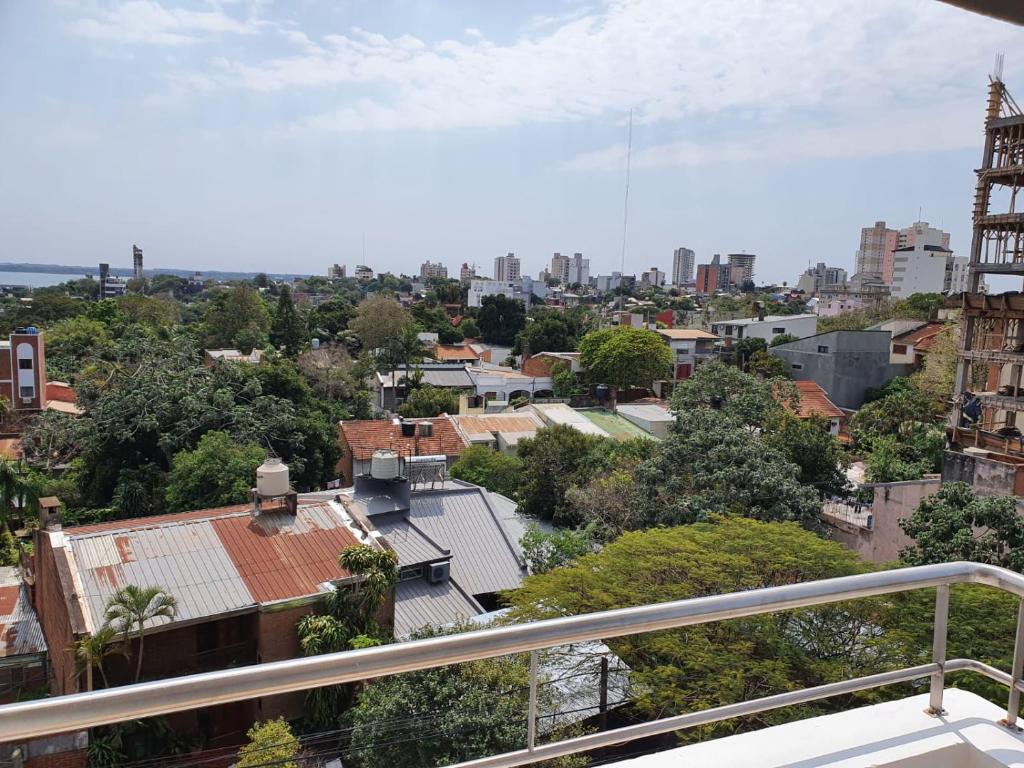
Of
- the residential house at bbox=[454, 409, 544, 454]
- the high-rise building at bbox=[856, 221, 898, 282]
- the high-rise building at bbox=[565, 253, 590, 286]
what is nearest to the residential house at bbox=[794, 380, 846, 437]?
the residential house at bbox=[454, 409, 544, 454]

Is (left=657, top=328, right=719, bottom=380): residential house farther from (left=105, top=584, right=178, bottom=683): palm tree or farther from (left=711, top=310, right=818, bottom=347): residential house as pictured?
(left=105, top=584, right=178, bottom=683): palm tree

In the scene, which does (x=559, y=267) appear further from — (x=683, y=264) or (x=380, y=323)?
(x=380, y=323)

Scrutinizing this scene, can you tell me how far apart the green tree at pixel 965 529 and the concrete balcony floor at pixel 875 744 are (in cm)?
868

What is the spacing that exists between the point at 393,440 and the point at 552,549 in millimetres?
9864

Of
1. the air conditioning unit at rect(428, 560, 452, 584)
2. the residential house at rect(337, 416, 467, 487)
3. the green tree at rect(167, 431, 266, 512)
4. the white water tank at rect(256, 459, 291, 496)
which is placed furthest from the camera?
the residential house at rect(337, 416, 467, 487)

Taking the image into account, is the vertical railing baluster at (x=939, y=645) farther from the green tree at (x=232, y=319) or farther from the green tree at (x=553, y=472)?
the green tree at (x=232, y=319)

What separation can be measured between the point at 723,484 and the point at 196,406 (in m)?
13.3

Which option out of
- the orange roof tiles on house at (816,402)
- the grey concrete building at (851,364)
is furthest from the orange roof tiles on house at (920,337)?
the orange roof tiles on house at (816,402)

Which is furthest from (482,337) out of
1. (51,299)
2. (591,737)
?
(591,737)

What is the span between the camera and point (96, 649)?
26.6 feet

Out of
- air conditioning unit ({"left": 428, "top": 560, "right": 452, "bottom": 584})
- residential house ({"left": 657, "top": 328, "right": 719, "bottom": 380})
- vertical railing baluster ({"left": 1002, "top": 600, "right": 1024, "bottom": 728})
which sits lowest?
air conditioning unit ({"left": 428, "top": 560, "right": 452, "bottom": 584})

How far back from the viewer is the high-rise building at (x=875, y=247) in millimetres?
98844

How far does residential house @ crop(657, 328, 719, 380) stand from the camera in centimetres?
3834

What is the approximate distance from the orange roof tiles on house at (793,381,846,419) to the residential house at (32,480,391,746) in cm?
1894
